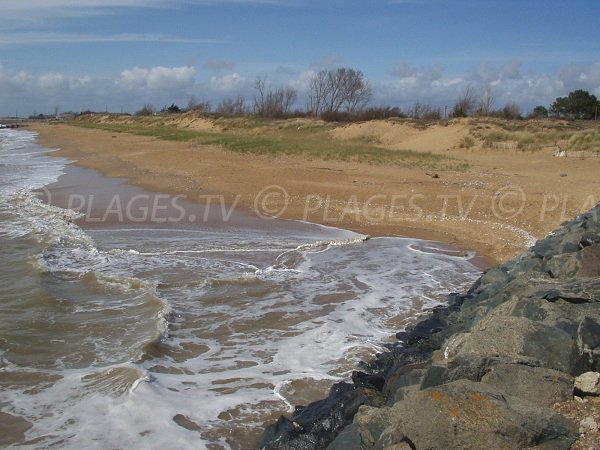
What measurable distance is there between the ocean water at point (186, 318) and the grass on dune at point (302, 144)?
1231 cm

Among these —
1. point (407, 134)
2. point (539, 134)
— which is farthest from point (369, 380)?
point (407, 134)

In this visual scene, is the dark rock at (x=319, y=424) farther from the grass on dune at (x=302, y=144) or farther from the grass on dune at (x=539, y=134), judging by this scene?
the grass on dune at (x=539, y=134)

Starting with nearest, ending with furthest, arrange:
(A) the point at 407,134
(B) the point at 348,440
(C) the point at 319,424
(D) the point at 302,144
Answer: (B) the point at 348,440 < (C) the point at 319,424 < (D) the point at 302,144 < (A) the point at 407,134

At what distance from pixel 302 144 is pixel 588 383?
106 feet

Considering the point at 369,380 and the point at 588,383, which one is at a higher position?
the point at 588,383

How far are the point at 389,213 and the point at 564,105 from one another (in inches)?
1596

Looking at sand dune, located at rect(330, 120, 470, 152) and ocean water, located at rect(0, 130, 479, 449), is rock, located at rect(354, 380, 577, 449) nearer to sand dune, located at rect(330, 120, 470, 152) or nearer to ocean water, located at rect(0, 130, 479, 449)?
ocean water, located at rect(0, 130, 479, 449)

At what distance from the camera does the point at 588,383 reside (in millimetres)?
3686

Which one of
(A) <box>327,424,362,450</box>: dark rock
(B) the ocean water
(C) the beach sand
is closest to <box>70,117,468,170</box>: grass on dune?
(C) the beach sand

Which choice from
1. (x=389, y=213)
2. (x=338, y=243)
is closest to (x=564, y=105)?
(x=389, y=213)

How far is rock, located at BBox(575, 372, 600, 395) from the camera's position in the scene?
3643mm

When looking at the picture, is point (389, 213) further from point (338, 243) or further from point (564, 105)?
point (564, 105)

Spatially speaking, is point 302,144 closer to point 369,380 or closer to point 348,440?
point 369,380

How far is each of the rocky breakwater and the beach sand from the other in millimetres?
6048
